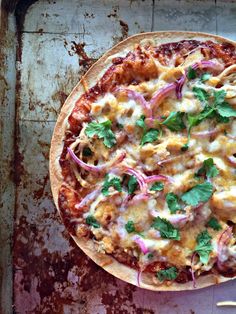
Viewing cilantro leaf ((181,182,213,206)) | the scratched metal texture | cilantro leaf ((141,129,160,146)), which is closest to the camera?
cilantro leaf ((181,182,213,206))

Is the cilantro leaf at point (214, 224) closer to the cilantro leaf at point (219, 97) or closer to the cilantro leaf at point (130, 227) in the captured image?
the cilantro leaf at point (130, 227)

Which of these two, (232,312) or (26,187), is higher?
(26,187)

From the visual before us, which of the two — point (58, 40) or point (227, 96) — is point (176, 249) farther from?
point (58, 40)

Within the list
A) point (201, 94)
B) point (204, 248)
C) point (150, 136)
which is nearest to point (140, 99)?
point (150, 136)

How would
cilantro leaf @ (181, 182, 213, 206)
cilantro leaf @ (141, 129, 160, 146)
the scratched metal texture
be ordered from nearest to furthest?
cilantro leaf @ (181, 182, 213, 206), cilantro leaf @ (141, 129, 160, 146), the scratched metal texture

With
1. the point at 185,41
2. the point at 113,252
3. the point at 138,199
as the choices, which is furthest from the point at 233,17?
the point at 113,252

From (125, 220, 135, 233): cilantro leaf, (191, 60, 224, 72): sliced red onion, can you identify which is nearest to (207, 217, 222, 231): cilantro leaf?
(125, 220, 135, 233): cilantro leaf

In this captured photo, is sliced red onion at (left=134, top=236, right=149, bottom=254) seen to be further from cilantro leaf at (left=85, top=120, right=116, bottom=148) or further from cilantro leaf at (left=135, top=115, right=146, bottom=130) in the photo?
cilantro leaf at (left=135, top=115, right=146, bottom=130)
